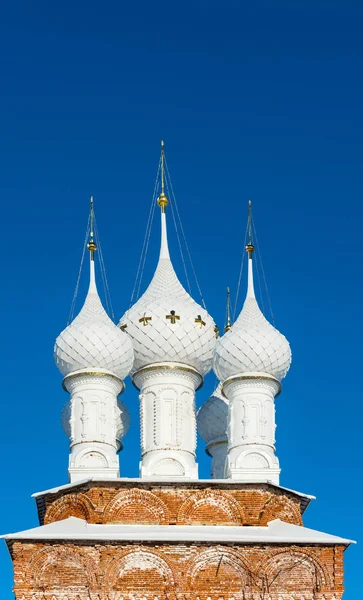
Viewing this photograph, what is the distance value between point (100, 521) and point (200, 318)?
4.32 metres

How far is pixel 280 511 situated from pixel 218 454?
4098mm

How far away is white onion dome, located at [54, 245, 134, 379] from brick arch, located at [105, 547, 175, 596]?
12.2ft

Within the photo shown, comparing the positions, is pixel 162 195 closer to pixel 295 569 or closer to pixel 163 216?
pixel 163 216

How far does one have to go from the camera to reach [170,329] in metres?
27.4

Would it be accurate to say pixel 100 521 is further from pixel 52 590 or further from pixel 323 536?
pixel 323 536

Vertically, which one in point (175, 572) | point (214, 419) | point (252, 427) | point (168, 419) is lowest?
point (175, 572)

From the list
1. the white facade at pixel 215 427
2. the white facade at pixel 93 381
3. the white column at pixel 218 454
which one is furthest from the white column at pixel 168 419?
the white column at pixel 218 454

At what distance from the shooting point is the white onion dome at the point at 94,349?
88.5 ft

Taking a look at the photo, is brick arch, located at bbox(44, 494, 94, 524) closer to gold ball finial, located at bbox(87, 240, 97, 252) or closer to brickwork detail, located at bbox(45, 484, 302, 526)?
brickwork detail, located at bbox(45, 484, 302, 526)

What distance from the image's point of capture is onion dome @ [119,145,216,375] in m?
27.4

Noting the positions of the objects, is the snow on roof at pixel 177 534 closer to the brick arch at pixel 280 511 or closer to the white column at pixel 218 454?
the brick arch at pixel 280 511

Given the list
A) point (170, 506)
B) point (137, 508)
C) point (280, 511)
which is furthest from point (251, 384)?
point (137, 508)

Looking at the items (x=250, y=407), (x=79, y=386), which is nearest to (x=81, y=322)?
(x=79, y=386)

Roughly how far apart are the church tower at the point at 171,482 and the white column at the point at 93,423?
0.07 feet
